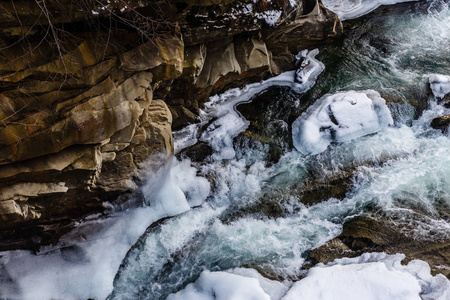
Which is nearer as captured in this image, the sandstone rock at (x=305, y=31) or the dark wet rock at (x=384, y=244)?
the dark wet rock at (x=384, y=244)

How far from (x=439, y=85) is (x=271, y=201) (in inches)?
175

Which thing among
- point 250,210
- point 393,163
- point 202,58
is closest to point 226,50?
point 202,58

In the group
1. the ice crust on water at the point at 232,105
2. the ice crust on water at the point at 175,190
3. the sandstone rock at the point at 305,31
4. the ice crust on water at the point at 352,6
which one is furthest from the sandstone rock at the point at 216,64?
the ice crust on water at the point at 352,6

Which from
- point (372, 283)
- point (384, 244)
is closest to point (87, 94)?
point (372, 283)

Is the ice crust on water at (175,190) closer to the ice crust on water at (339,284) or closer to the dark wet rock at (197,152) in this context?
the dark wet rock at (197,152)

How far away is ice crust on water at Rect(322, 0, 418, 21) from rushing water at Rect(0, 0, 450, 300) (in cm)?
199

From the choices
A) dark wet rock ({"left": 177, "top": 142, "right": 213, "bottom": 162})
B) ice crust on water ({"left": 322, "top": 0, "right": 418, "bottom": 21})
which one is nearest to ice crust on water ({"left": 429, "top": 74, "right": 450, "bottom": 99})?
ice crust on water ({"left": 322, "top": 0, "right": 418, "bottom": 21})

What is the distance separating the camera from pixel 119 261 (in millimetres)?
6047

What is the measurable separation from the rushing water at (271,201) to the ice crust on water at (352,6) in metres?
1.99

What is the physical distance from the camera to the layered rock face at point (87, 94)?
4.71 meters

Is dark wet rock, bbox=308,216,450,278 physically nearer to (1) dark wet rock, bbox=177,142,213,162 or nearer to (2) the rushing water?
(2) the rushing water

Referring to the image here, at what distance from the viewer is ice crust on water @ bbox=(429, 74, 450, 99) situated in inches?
322

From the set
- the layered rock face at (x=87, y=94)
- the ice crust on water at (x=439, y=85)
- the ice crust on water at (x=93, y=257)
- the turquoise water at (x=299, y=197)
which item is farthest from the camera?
the ice crust on water at (x=439, y=85)

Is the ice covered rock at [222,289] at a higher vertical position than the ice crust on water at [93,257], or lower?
lower
